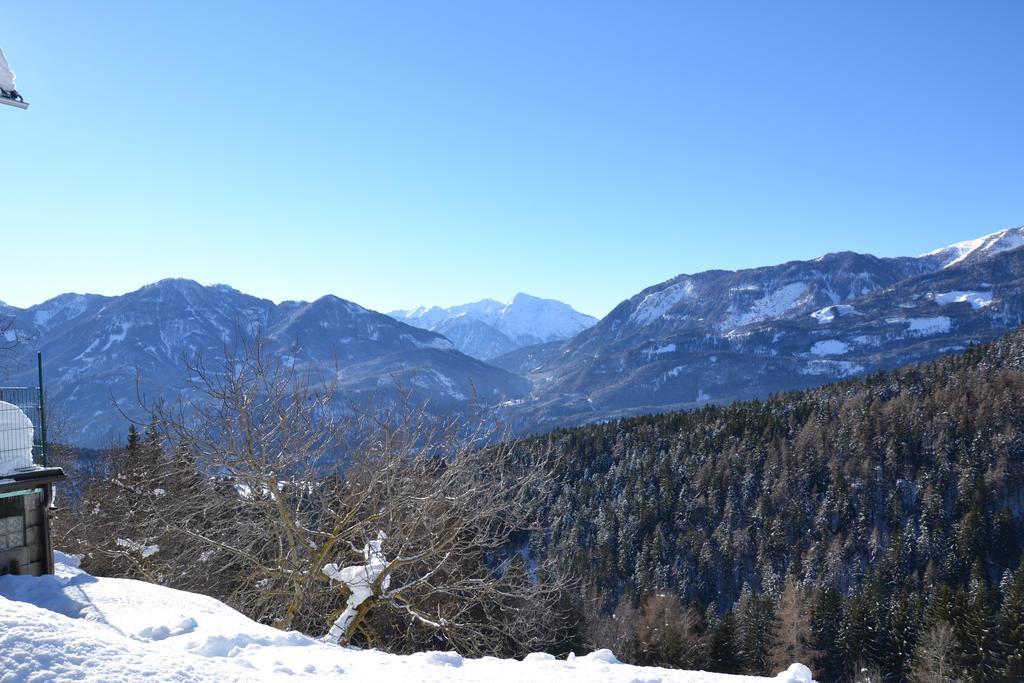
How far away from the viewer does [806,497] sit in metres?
→ 109

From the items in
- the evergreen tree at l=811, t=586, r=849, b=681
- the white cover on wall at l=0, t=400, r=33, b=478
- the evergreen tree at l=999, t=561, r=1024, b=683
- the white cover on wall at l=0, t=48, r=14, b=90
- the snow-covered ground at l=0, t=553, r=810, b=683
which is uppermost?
the white cover on wall at l=0, t=48, r=14, b=90

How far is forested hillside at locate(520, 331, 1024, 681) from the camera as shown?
294ft

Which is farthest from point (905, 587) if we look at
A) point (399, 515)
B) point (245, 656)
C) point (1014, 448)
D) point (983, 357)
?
point (245, 656)

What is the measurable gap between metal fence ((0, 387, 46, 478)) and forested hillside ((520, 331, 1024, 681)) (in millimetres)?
60141

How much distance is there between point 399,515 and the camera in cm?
1431

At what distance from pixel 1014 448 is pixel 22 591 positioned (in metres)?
129

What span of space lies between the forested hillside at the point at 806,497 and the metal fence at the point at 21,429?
2368 inches

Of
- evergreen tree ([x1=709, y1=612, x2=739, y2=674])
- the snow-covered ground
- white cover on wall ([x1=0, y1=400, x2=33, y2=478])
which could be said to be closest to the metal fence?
white cover on wall ([x1=0, y1=400, x2=33, y2=478])

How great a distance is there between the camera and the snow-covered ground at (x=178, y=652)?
627cm

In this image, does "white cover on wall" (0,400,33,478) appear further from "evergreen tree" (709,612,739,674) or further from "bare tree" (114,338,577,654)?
"evergreen tree" (709,612,739,674)

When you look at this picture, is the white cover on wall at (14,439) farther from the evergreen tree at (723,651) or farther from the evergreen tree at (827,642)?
the evergreen tree at (827,642)

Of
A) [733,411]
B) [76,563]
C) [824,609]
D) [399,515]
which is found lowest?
[824,609]

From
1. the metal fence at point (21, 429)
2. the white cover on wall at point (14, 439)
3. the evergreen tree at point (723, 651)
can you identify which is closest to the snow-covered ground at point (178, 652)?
the white cover on wall at point (14, 439)

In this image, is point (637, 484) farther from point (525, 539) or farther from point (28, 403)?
point (28, 403)
